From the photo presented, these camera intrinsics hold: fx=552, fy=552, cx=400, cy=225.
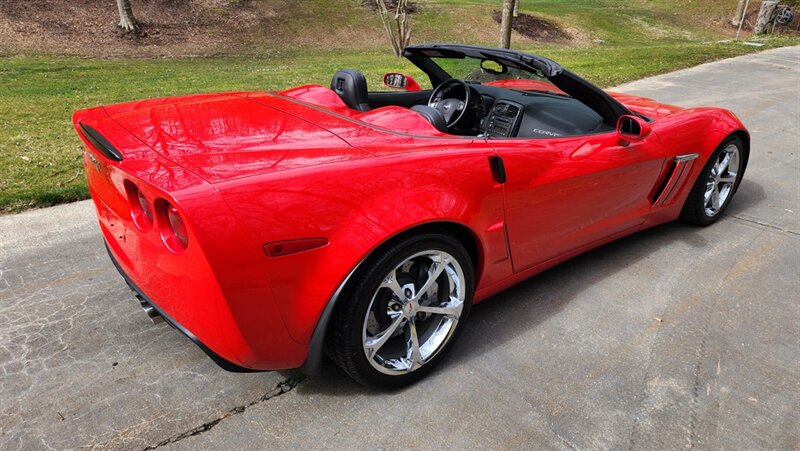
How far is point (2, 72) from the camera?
10.4 metres

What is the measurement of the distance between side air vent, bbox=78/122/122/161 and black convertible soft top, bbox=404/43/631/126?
1.90 m

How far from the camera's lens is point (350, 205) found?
195 centimetres

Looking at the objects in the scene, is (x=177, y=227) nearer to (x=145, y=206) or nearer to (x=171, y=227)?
(x=171, y=227)

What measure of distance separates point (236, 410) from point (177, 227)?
2.67ft

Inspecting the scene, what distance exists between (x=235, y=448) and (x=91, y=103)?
7.34 metres

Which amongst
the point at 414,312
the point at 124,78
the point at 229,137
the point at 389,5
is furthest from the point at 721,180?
the point at 389,5

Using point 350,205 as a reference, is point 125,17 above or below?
below

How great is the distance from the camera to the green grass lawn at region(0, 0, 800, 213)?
15.3ft

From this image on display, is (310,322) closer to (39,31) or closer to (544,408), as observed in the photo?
(544,408)

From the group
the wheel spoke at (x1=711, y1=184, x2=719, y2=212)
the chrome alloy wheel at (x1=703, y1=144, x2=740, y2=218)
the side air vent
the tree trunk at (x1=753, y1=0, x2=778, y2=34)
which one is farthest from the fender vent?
the tree trunk at (x1=753, y1=0, x2=778, y2=34)

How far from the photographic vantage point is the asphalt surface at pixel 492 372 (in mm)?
2107

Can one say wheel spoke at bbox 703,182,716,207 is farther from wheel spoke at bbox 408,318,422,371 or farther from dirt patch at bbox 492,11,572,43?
dirt patch at bbox 492,11,572,43

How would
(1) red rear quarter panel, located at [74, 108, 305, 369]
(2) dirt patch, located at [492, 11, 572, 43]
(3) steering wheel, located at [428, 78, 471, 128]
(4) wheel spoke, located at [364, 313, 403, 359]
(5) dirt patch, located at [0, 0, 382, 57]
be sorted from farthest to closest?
1. (2) dirt patch, located at [492, 11, 572, 43]
2. (5) dirt patch, located at [0, 0, 382, 57]
3. (3) steering wheel, located at [428, 78, 471, 128]
4. (4) wheel spoke, located at [364, 313, 403, 359]
5. (1) red rear quarter panel, located at [74, 108, 305, 369]

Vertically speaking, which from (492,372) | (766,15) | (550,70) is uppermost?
(550,70)
